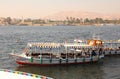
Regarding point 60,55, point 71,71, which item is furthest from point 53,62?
point 71,71

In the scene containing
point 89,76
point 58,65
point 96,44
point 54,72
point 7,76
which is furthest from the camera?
point 96,44

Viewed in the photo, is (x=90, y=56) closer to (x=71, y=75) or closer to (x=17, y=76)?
(x=71, y=75)

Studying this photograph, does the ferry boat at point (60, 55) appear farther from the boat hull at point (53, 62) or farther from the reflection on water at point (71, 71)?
the reflection on water at point (71, 71)

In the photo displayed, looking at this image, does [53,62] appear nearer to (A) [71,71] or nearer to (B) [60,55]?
(B) [60,55]

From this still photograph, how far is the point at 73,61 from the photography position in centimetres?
4931

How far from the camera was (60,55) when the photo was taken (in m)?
50.0

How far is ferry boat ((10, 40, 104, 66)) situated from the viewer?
4697cm

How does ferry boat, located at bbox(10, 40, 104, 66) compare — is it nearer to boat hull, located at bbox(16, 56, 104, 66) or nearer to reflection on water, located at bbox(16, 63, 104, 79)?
boat hull, located at bbox(16, 56, 104, 66)

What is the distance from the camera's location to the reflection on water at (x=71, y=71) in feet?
133

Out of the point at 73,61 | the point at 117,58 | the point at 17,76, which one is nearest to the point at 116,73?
the point at 73,61

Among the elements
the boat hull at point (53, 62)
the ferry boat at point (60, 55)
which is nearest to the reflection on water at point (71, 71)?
the boat hull at point (53, 62)

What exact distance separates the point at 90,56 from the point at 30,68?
1257 centimetres

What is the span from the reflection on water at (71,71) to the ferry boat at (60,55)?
3.64ft

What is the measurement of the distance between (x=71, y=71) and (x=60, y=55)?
6395 mm
